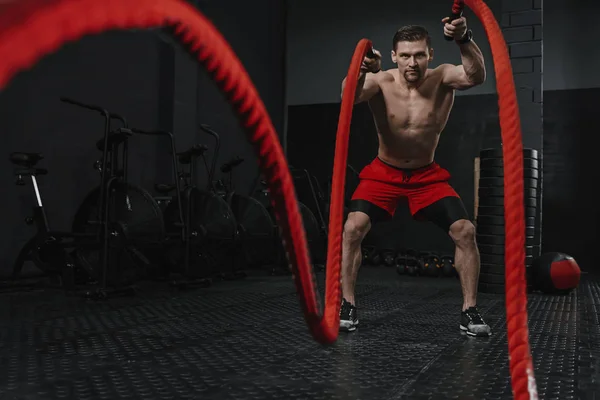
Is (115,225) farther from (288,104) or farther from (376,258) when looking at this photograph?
(288,104)

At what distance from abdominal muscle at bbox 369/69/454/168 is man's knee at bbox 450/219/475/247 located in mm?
373

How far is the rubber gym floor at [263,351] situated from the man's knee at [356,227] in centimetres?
49

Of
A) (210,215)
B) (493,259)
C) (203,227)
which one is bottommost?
(493,259)

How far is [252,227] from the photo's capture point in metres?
5.69

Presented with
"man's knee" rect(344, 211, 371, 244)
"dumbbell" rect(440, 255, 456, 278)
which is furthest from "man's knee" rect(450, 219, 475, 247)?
"dumbbell" rect(440, 255, 456, 278)

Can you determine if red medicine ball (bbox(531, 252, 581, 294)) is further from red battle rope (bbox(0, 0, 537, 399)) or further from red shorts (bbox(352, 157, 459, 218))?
red battle rope (bbox(0, 0, 537, 399))

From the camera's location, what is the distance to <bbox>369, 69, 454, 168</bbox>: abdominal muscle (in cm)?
304

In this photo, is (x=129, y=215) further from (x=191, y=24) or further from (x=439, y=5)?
(x=439, y=5)

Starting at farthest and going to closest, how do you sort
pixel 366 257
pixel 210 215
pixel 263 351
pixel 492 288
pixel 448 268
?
1. pixel 366 257
2. pixel 448 268
3. pixel 210 215
4. pixel 492 288
5. pixel 263 351

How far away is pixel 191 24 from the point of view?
0.78 metres

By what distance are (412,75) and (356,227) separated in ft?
2.79

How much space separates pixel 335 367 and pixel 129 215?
2635 millimetres

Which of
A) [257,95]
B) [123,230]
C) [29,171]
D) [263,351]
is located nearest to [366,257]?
[123,230]

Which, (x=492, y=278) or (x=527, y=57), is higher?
(x=527, y=57)
